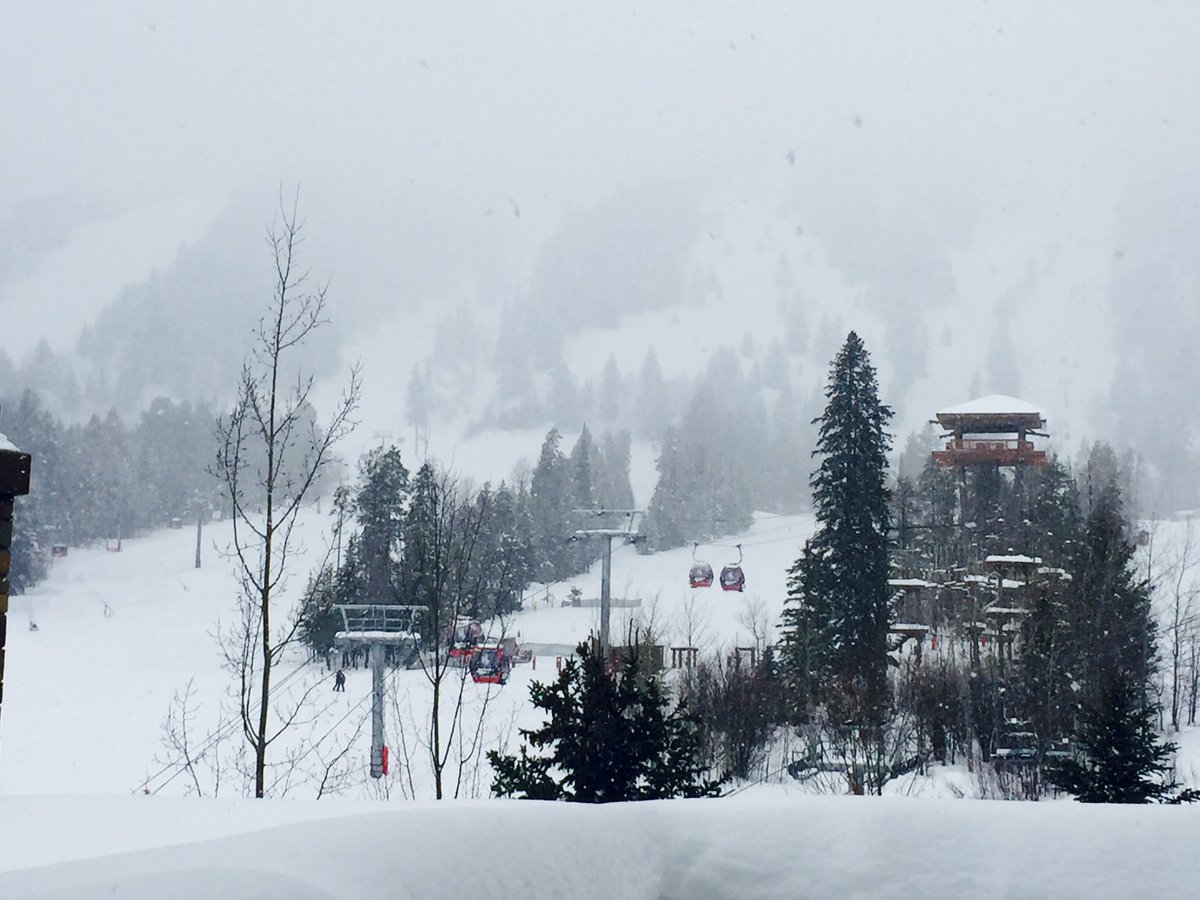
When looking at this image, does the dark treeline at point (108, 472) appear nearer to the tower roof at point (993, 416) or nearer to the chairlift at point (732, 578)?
the chairlift at point (732, 578)

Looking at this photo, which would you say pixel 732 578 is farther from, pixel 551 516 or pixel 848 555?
pixel 848 555

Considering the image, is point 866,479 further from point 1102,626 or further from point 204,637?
point 204,637

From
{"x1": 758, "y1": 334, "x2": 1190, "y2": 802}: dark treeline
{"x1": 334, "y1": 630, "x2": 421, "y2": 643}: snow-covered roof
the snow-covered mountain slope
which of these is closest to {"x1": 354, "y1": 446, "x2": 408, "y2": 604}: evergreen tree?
the snow-covered mountain slope

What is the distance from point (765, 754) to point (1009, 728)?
6.51 m

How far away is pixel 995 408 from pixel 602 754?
40.4m

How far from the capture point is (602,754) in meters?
8.83

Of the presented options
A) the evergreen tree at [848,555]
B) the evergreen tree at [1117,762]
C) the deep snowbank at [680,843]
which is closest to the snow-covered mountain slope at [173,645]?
the evergreen tree at [848,555]

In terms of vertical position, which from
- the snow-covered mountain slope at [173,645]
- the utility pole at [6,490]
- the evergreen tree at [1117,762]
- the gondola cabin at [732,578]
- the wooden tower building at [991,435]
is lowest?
the snow-covered mountain slope at [173,645]

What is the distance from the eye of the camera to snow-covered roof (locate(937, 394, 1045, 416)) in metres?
43.8

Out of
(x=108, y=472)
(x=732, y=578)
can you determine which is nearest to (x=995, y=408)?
(x=732, y=578)

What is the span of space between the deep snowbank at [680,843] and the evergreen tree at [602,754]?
4.26 metres

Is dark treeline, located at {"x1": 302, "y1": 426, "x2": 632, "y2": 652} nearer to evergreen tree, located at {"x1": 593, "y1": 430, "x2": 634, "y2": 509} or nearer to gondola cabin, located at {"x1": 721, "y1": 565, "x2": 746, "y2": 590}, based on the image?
evergreen tree, located at {"x1": 593, "y1": 430, "x2": 634, "y2": 509}

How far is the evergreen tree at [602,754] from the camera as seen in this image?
881cm

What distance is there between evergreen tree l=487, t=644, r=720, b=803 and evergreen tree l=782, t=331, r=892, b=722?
20934mm
